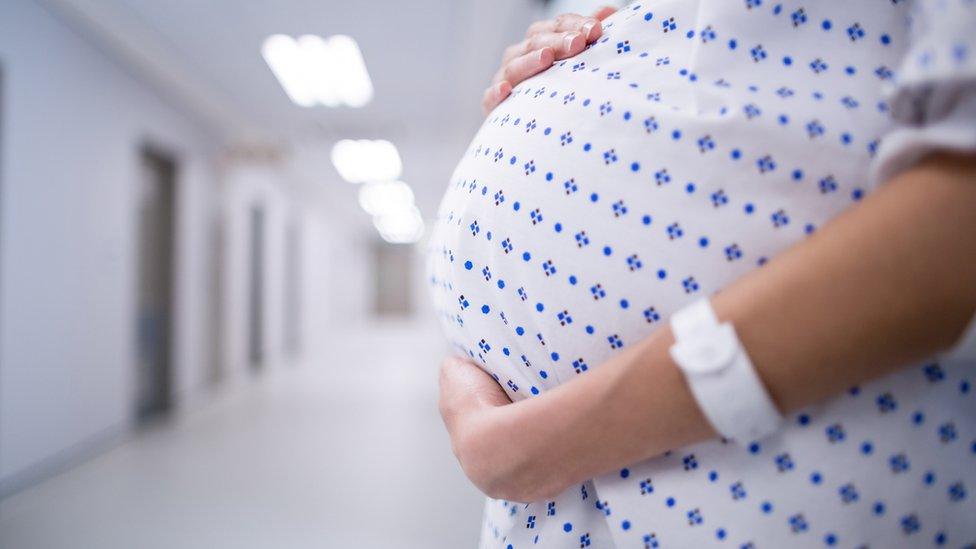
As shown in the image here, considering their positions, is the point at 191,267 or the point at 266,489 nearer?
the point at 266,489

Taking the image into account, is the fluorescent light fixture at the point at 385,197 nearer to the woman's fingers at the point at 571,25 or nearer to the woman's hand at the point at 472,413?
the woman's fingers at the point at 571,25

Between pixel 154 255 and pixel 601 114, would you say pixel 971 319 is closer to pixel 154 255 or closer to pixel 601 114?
pixel 601 114

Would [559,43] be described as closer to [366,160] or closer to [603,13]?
[603,13]

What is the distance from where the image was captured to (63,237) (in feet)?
10.2

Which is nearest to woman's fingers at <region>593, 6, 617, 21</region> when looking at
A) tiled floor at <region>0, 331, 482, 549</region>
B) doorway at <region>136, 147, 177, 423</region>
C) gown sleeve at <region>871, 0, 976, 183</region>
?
gown sleeve at <region>871, 0, 976, 183</region>

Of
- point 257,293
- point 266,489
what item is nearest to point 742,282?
point 266,489

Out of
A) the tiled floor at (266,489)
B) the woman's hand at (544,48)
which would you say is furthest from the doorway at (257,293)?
the woman's hand at (544,48)

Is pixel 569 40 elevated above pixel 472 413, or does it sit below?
above

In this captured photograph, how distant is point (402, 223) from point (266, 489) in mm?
10878

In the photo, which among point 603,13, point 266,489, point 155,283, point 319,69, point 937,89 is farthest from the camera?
point 155,283

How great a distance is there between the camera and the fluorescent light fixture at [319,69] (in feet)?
11.8

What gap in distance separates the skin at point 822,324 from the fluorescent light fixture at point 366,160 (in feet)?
20.0

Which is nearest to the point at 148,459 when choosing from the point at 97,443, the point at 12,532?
the point at 97,443

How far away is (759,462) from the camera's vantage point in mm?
368
